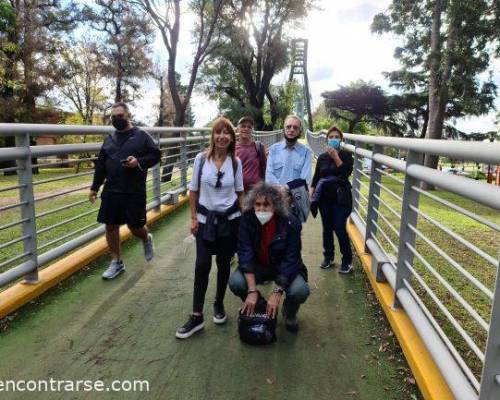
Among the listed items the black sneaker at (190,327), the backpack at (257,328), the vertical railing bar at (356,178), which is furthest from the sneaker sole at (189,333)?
the vertical railing bar at (356,178)

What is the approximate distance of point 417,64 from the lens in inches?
682

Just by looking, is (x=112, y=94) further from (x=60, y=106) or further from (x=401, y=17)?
(x=401, y=17)

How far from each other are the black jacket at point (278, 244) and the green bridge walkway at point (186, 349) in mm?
499

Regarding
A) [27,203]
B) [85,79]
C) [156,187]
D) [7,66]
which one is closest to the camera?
[27,203]

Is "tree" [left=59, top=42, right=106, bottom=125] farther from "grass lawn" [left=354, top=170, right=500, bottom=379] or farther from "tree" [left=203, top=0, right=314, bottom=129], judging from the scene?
"grass lawn" [left=354, top=170, right=500, bottom=379]

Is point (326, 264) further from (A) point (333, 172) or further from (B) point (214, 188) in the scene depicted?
(B) point (214, 188)

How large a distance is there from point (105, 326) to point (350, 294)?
2.03 m

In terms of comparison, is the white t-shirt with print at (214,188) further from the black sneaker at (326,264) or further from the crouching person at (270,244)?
the black sneaker at (326,264)

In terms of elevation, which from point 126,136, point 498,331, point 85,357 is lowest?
point 85,357

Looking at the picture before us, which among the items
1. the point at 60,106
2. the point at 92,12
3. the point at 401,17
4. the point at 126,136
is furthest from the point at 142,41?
the point at 126,136

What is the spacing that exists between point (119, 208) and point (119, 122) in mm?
759

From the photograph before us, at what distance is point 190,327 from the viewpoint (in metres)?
3.14

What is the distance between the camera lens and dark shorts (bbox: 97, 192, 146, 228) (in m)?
4.04

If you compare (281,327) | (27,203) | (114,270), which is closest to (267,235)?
(281,327)
